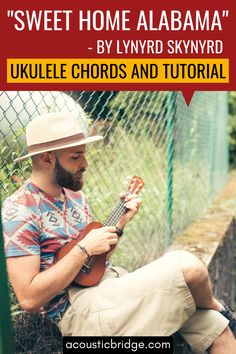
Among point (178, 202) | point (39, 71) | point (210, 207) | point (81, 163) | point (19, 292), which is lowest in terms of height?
point (210, 207)

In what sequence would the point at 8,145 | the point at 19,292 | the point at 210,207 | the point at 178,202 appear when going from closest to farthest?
the point at 19,292, the point at 8,145, the point at 178,202, the point at 210,207

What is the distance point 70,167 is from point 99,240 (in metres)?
0.32

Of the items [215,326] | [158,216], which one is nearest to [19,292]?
[215,326]

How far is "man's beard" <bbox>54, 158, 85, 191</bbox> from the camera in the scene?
96.5 inches

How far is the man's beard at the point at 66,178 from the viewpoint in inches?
96.5

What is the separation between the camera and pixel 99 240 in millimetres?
2418

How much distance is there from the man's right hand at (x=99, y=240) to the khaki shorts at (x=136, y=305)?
18 cm

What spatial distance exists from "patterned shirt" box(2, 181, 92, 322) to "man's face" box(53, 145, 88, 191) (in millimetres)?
81

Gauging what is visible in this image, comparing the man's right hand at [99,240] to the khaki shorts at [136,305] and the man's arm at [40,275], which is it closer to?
the man's arm at [40,275]

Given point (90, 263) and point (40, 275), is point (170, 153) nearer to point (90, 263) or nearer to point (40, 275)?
point (90, 263)

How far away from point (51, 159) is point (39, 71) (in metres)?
0.54

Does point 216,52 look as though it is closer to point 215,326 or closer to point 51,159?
point 51,159

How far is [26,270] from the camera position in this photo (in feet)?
7.29

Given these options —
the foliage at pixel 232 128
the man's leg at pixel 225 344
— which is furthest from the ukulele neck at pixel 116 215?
the foliage at pixel 232 128
